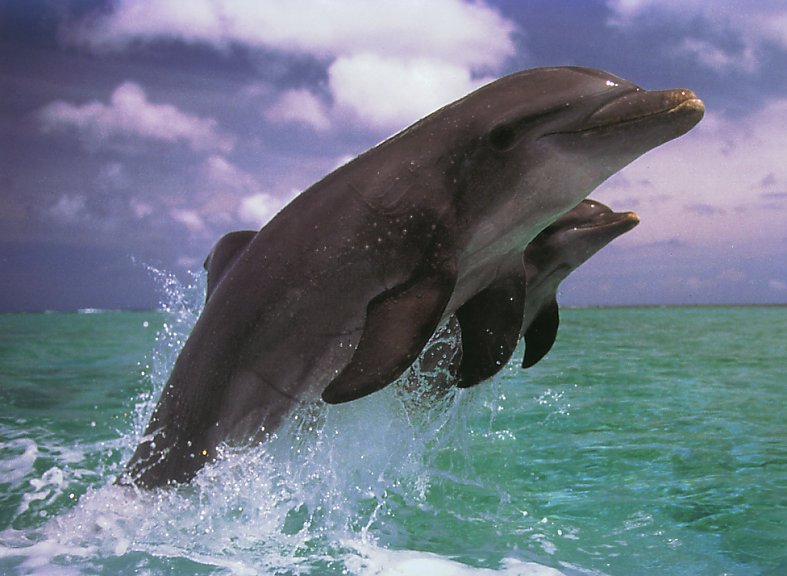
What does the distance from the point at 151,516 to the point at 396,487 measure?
2.78m

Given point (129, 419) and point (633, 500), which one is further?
point (129, 419)

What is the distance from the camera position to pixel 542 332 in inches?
271

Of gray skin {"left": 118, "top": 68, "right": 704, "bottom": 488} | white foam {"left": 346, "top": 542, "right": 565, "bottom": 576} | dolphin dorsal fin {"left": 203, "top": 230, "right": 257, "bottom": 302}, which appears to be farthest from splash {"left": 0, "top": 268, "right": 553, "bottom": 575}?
dolphin dorsal fin {"left": 203, "top": 230, "right": 257, "bottom": 302}

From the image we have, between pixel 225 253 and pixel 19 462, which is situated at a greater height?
pixel 225 253

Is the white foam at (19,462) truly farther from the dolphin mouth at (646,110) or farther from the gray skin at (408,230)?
the dolphin mouth at (646,110)

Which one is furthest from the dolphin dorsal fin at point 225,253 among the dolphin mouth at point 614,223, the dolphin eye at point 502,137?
the dolphin mouth at point 614,223

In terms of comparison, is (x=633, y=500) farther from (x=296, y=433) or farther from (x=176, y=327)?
(x=176, y=327)

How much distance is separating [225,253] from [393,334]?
2036mm

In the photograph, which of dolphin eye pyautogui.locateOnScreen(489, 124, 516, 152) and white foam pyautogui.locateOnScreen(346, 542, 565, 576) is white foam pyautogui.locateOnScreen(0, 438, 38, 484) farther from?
dolphin eye pyautogui.locateOnScreen(489, 124, 516, 152)

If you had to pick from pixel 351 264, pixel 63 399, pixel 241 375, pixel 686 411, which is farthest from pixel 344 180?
pixel 63 399

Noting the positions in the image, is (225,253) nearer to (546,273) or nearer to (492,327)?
(492,327)

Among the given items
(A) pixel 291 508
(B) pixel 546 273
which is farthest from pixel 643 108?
(A) pixel 291 508

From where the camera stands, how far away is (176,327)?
9250 millimetres

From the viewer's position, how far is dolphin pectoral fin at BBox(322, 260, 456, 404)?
15.4 feet
